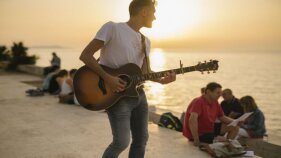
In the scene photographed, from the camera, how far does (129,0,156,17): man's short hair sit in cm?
365

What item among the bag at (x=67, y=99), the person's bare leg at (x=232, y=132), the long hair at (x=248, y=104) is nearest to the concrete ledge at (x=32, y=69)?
the bag at (x=67, y=99)

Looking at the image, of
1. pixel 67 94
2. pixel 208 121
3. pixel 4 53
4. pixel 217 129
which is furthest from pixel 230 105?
pixel 4 53

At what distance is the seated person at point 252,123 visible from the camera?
25.8 ft

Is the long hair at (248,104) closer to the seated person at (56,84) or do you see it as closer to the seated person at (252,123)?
the seated person at (252,123)

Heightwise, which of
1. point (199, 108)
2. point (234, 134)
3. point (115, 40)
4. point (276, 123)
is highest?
point (115, 40)

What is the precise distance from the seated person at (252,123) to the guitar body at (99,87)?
477 centimetres

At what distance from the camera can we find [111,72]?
367cm

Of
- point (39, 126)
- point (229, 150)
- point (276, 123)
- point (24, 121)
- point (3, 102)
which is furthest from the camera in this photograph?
point (276, 123)

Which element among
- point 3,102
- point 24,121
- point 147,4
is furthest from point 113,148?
point 3,102

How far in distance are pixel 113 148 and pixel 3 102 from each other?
8347 mm

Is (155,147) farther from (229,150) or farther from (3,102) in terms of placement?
(3,102)

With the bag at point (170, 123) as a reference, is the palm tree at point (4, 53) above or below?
above

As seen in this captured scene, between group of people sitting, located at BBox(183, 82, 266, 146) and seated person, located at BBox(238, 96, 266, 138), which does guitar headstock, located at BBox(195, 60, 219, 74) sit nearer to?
group of people sitting, located at BBox(183, 82, 266, 146)

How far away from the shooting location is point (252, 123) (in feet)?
26.2
